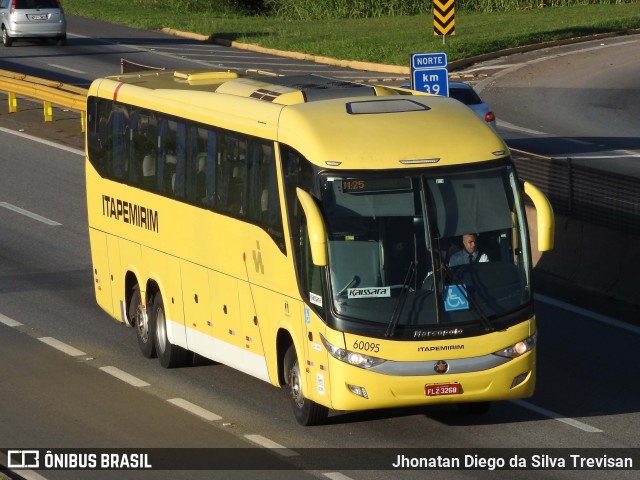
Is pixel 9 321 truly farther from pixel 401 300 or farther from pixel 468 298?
pixel 468 298

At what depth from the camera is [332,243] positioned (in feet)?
43.2

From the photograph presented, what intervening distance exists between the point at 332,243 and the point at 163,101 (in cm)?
437

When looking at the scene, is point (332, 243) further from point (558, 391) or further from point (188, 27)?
point (188, 27)

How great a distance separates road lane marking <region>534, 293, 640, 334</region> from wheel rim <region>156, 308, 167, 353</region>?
530 cm

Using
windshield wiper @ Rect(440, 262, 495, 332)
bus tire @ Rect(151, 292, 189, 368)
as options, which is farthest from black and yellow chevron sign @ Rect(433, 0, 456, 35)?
windshield wiper @ Rect(440, 262, 495, 332)

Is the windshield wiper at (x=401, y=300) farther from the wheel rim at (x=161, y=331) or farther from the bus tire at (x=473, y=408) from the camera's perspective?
the wheel rim at (x=161, y=331)

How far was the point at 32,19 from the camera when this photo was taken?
162 ft

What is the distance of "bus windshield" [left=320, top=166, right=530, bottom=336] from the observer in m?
13.1

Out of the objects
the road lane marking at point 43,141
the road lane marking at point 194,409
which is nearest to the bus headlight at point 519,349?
the road lane marking at point 194,409

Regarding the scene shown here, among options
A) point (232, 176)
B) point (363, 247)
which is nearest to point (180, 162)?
point (232, 176)

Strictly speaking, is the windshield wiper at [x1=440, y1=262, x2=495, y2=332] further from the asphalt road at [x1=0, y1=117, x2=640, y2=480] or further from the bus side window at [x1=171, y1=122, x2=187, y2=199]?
the bus side window at [x1=171, y1=122, x2=187, y2=199]

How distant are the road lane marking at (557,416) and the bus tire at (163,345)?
→ 386 cm

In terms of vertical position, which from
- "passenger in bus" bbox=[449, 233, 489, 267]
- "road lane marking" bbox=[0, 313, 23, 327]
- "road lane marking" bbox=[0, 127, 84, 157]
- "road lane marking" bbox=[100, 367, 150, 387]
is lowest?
"road lane marking" bbox=[0, 127, 84, 157]

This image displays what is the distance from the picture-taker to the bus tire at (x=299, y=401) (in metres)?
13.9
